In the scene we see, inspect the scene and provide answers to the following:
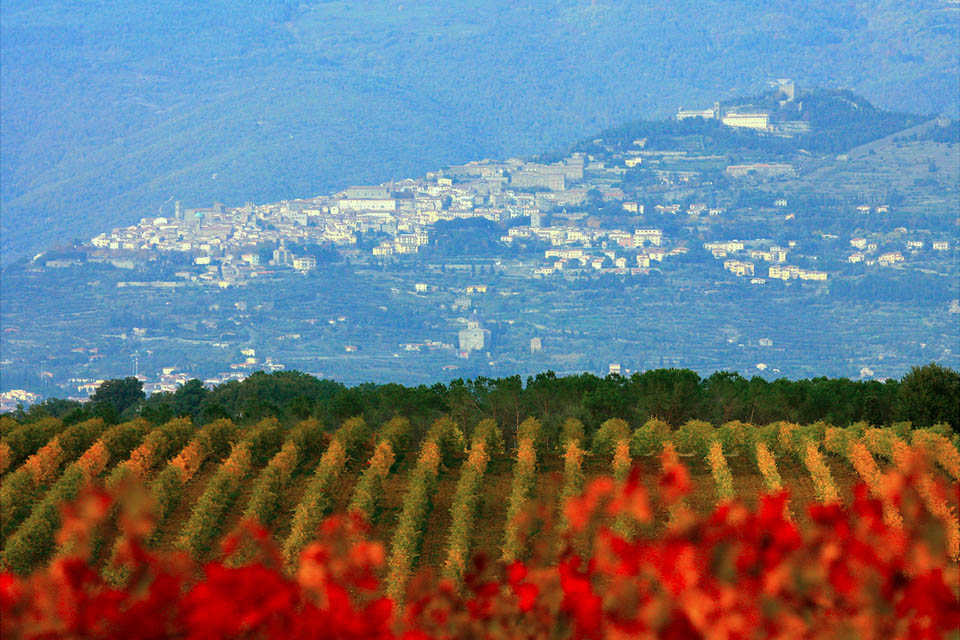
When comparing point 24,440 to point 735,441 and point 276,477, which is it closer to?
point 276,477

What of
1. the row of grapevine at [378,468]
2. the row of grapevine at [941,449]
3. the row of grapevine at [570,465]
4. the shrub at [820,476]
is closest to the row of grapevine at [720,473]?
the shrub at [820,476]

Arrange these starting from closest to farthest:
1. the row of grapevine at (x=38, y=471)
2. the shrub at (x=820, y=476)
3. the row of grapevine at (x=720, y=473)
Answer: the shrub at (x=820, y=476) < the row of grapevine at (x=720, y=473) < the row of grapevine at (x=38, y=471)

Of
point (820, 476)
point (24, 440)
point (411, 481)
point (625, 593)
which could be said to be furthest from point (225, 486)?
point (625, 593)

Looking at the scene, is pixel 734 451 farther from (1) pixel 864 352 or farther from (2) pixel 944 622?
(1) pixel 864 352

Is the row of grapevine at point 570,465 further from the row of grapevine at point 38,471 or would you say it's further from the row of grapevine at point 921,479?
the row of grapevine at point 38,471

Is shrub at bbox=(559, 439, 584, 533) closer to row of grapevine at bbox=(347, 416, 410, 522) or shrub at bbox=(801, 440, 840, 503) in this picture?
row of grapevine at bbox=(347, 416, 410, 522)
